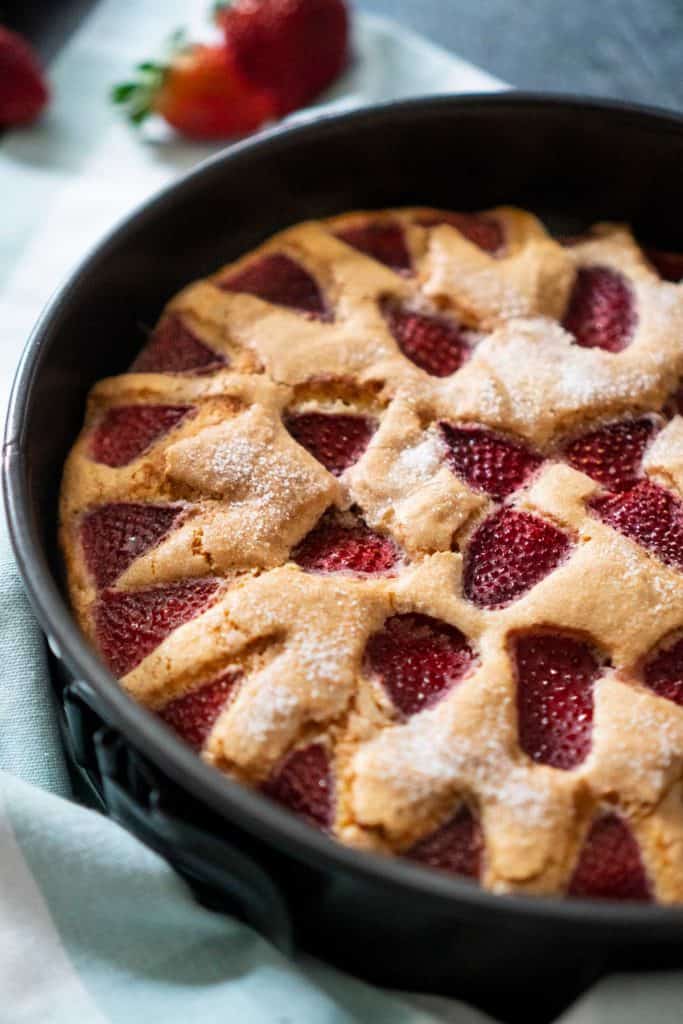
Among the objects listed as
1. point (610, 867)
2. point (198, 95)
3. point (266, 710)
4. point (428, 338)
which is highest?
point (198, 95)

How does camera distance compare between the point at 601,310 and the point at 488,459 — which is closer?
the point at 488,459

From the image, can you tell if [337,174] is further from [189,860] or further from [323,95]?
[189,860]

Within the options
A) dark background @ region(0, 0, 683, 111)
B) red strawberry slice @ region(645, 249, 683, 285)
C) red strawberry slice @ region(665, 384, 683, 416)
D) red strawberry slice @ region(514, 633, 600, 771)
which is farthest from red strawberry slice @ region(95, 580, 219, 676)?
dark background @ region(0, 0, 683, 111)

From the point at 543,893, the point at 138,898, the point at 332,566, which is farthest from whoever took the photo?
the point at 332,566

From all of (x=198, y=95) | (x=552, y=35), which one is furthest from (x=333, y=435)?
(x=552, y=35)

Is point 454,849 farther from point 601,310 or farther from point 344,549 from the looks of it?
point 601,310

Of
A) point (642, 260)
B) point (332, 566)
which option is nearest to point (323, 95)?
point (642, 260)
